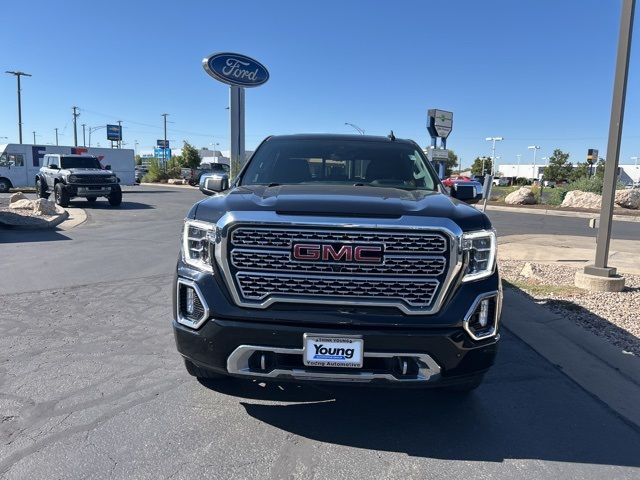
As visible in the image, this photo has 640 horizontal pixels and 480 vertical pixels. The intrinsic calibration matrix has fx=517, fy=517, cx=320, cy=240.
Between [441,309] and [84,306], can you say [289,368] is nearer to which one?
[441,309]

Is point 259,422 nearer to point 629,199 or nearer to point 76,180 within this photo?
point 76,180

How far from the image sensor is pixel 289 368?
2916 mm

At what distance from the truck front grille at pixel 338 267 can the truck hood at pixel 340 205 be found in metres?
0.13

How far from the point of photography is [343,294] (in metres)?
2.95

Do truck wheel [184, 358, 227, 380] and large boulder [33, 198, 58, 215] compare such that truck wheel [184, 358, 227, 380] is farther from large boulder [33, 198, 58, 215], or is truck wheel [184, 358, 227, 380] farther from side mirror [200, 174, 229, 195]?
large boulder [33, 198, 58, 215]

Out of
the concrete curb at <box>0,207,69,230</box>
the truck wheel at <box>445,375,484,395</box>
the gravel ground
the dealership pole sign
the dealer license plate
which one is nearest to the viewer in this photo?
the dealer license plate

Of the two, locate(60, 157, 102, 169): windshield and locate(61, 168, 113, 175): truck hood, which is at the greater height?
locate(60, 157, 102, 169): windshield

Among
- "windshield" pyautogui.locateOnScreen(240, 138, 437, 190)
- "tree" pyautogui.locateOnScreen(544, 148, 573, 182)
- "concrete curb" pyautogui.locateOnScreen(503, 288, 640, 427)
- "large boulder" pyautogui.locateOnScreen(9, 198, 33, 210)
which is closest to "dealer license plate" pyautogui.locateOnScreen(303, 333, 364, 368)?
"windshield" pyautogui.locateOnScreen(240, 138, 437, 190)

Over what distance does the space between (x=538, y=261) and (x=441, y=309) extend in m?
7.36

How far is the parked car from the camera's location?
61.8 feet

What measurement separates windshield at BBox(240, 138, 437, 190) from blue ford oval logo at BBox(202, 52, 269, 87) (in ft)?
60.4

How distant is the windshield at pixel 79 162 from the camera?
20.2m

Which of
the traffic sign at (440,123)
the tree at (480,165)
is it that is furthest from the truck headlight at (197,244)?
Answer: the tree at (480,165)

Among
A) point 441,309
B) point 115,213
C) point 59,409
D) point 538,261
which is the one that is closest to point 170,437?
point 59,409
